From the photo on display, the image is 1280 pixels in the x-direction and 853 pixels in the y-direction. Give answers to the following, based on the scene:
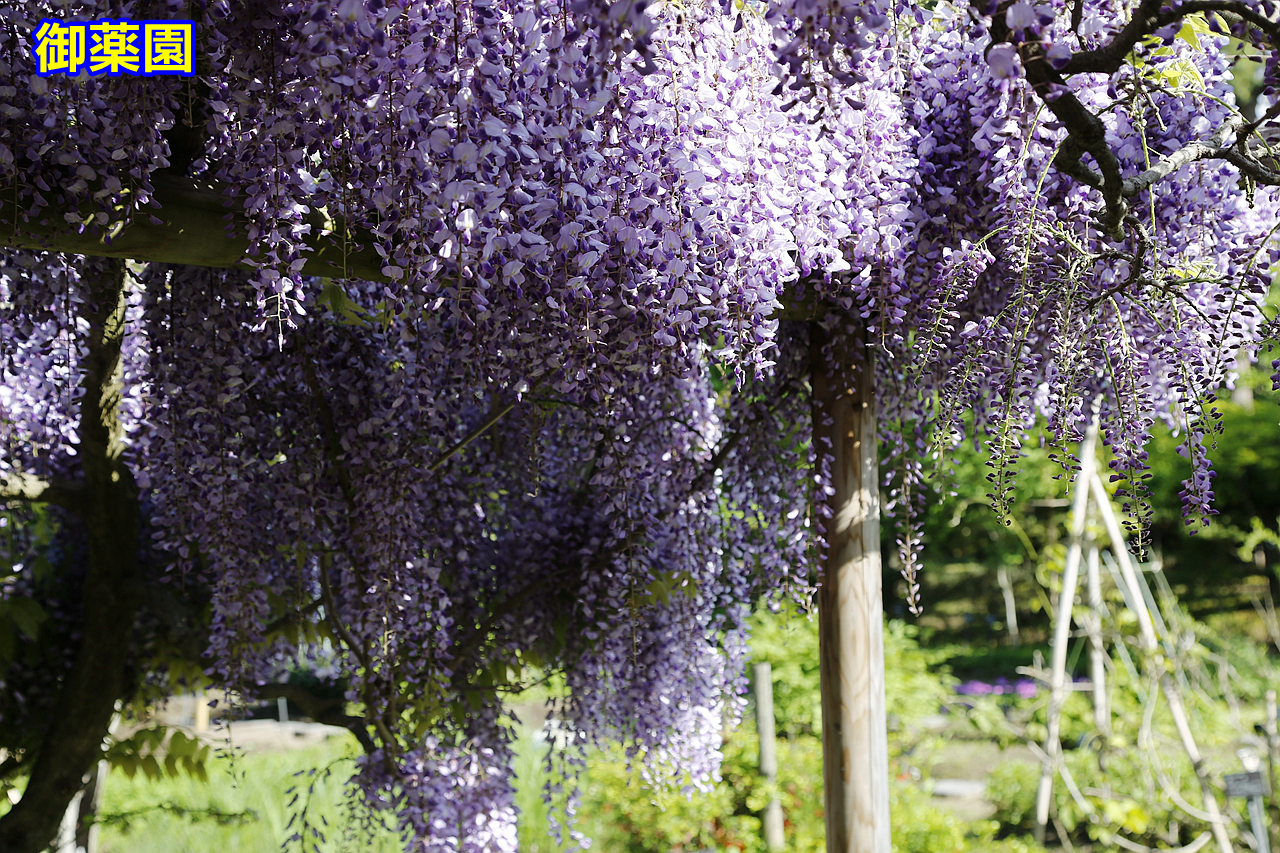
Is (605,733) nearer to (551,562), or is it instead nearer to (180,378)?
(551,562)

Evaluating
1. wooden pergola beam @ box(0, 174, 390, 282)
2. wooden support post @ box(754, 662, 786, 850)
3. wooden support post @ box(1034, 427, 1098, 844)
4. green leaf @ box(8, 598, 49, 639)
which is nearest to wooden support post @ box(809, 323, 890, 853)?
wooden pergola beam @ box(0, 174, 390, 282)

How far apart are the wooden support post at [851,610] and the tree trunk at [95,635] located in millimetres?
1995

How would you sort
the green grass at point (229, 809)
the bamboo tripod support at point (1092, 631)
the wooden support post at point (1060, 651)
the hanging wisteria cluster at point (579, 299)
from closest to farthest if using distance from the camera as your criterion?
the hanging wisteria cluster at point (579, 299)
the bamboo tripod support at point (1092, 631)
the wooden support post at point (1060, 651)
the green grass at point (229, 809)

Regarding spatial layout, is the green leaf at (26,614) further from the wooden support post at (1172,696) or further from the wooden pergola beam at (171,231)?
the wooden support post at (1172,696)

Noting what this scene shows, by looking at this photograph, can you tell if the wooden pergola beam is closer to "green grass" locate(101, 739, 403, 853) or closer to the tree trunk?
the tree trunk

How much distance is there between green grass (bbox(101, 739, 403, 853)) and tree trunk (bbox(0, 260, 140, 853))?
0.83 meters

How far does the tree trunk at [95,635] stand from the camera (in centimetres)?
288

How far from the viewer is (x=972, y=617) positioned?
32.6ft

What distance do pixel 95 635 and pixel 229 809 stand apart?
2.30 m

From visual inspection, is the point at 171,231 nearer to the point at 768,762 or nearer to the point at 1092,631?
the point at 768,762

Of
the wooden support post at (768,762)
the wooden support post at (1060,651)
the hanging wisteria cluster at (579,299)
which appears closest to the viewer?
the hanging wisteria cluster at (579,299)

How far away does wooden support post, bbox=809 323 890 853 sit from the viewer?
2426mm

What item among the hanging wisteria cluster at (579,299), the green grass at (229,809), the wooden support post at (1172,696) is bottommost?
the green grass at (229,809)

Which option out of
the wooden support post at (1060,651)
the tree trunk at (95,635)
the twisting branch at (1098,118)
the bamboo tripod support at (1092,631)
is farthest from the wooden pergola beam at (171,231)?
the wooden support post at (1060,651)
